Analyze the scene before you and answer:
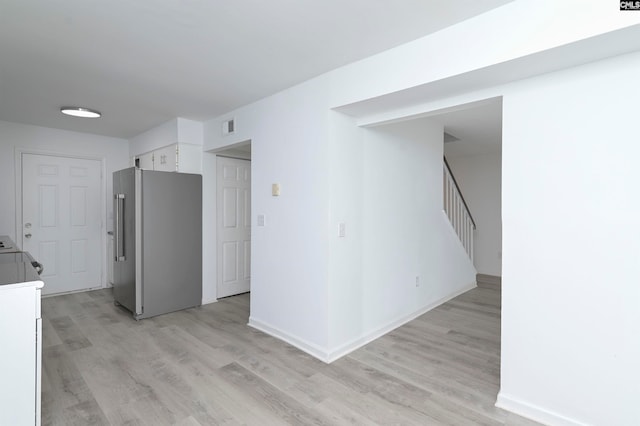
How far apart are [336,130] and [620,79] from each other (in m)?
1.80

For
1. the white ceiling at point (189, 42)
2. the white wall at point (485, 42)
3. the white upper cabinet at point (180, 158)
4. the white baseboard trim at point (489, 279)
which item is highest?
the white ceiling at point (189, 42)

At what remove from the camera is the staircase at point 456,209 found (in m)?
4.99

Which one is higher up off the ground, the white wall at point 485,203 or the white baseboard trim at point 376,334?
the white wall at point 485,203

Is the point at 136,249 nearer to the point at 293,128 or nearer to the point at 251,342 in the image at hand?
the point at 251,342

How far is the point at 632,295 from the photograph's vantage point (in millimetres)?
1675

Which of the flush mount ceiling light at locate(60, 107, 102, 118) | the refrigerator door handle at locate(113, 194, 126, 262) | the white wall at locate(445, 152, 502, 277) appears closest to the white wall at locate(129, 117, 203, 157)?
the flush mount ceiling light at locate(60, 107, 102, 118)

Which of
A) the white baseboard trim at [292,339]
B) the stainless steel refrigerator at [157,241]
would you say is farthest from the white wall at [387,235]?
the stainless steel refrigerator at [157,241]

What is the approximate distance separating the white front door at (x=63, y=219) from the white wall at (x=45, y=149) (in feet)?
0.34

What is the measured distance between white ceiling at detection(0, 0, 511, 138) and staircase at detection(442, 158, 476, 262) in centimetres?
314

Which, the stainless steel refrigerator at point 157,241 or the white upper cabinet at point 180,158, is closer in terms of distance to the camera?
the stainless steel refrigerator at point 157,241

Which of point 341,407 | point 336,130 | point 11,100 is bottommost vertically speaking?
point 341,407

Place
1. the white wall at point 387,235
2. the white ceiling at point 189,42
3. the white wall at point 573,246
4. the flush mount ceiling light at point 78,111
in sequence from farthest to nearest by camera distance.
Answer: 1. the flush mount ceiling light at point 78,111
2. the white wall at point 387,235
3. the white ceiling at point 189,42
4. the white wall at point 573,246

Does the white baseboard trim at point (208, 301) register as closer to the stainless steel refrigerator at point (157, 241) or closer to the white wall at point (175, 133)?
the stainless steel refrigerator at point (157, 241)

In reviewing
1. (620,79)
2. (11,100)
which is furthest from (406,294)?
(11,100)
